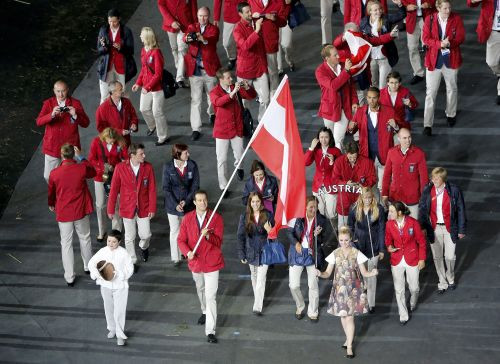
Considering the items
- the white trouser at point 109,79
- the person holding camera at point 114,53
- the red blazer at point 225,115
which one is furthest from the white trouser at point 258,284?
the white trouser at point 109,79

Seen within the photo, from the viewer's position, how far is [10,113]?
2316cm

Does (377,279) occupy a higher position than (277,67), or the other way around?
(277,67)

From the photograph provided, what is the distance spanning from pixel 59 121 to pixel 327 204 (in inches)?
163

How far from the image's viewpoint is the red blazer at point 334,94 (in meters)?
20.3

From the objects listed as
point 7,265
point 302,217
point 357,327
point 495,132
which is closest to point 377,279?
point 357,327

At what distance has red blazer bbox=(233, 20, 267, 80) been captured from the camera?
70.0 feet

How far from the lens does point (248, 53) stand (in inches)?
844

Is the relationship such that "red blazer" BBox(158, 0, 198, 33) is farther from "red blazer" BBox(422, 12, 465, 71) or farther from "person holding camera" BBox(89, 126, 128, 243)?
"red blazer" BBox(422, 12, 465, 71)

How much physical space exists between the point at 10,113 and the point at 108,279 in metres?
6.27

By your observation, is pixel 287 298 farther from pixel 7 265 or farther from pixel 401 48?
pixel 401 48

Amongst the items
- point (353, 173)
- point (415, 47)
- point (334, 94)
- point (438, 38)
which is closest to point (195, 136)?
point (334, 94)

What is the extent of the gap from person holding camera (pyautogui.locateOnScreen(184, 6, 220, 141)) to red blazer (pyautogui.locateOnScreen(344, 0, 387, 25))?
2.22 m

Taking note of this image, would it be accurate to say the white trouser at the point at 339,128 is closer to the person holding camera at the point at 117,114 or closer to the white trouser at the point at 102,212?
the person holding camera at the point at 117,114

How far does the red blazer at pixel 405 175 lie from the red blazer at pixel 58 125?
15.0 ft
